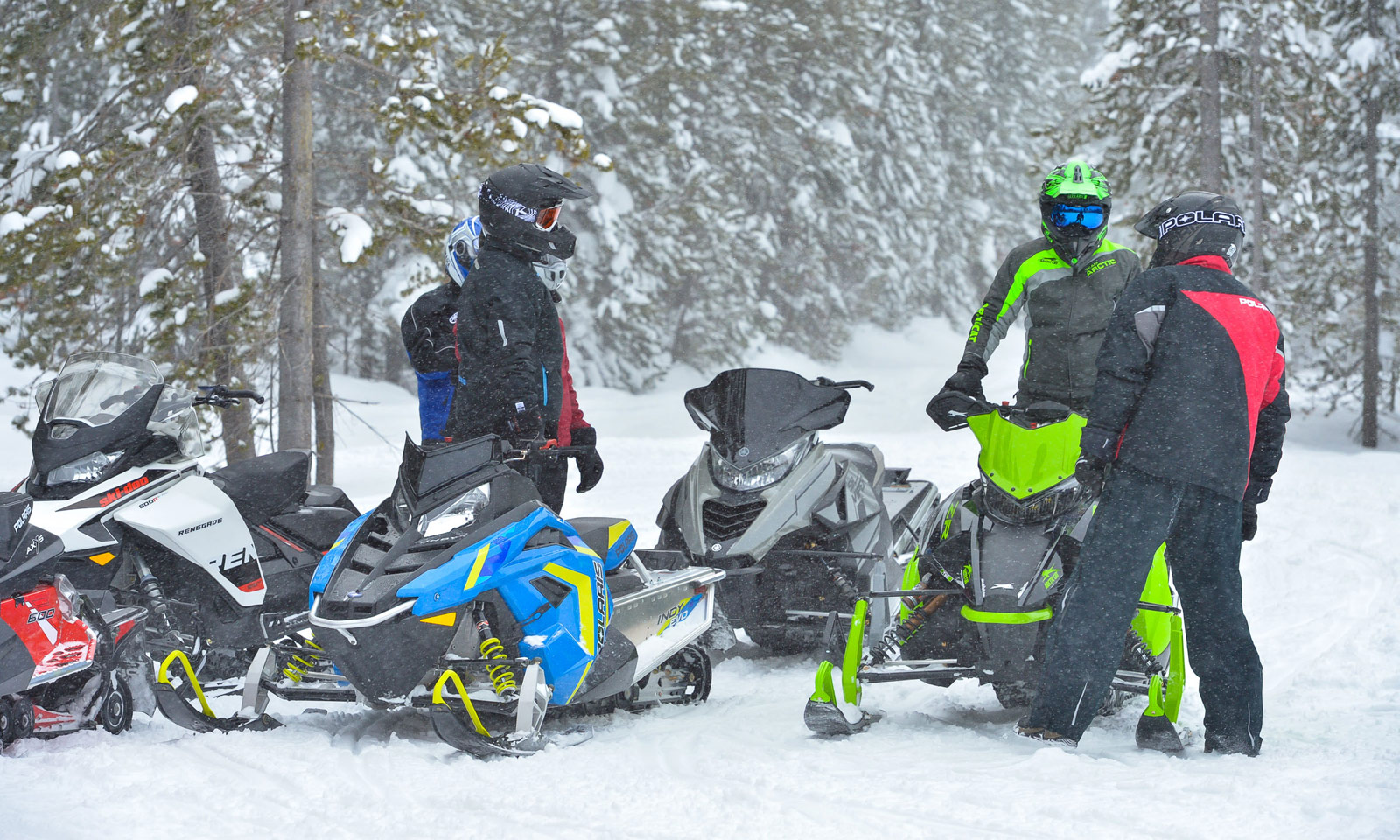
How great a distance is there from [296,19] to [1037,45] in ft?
115

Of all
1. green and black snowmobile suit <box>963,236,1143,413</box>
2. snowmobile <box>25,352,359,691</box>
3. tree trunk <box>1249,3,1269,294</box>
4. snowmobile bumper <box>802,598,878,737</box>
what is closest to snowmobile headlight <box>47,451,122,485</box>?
snowmobile <box>25,352,359,691</box>

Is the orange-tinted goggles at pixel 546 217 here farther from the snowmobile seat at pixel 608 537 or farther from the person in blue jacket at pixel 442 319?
the snowmobile seat at pixel 608 537

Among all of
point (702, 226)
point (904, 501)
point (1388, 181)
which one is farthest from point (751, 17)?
point (904, 501)

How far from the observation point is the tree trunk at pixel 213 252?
9.24 meters

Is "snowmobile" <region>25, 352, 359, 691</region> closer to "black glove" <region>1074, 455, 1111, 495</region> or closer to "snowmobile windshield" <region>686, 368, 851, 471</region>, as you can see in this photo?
"snowmobile windshield" <region>686, 368, 851, 471</region>

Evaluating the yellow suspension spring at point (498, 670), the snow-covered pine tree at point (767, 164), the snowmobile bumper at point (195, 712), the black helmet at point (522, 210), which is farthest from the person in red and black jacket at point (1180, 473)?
the snow-covered pine tree at point (767, 164)

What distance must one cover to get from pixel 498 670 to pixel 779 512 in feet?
5.73

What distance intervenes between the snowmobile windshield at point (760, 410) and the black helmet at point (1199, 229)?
1679 millimetres

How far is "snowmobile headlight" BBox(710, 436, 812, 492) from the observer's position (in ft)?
16.9

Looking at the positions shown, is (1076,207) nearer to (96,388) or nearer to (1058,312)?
(1058,312)

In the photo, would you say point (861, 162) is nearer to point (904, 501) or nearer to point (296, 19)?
point (296, 19)

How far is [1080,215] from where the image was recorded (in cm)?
448

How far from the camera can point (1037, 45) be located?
129ft

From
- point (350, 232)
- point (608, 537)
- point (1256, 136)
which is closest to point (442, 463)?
point (608, 537)
